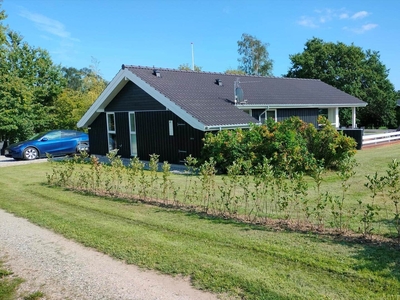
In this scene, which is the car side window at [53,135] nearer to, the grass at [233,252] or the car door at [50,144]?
the car door at [50,144]

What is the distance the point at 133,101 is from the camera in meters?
16.1

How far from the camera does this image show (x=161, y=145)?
588 inches

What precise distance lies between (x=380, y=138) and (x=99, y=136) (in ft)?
52.6

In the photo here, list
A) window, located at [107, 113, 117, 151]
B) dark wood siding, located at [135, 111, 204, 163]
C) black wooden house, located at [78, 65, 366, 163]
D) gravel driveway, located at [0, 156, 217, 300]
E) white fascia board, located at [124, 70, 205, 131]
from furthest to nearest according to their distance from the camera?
window, located at [107, 113, 117, 151] → black wooden house, located at [78, 65, 366, 163] → dark wood siding, located at [135, 111, 204, 163] → white fascia board, located at [124, 70, 205, 131] → gravel driveway, located at [0, 156, 217, 300]

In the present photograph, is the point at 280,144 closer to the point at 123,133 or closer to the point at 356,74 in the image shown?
the point at 123,133

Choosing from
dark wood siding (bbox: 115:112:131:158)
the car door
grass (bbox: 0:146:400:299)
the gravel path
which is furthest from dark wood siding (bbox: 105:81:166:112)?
the gravel path

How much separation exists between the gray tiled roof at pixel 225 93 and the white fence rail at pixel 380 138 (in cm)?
375

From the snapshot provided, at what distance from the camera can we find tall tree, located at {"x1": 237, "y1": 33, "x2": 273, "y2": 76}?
50625 mm

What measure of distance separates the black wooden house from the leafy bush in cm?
103

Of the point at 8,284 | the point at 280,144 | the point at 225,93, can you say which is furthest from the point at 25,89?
the point at 8,284

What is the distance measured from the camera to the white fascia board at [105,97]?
52.8ft

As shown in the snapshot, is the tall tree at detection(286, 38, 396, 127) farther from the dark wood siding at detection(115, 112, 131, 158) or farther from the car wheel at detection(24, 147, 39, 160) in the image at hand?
the car wheel at detection(24, 147, 39, 160)

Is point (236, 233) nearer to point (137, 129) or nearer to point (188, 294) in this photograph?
point (188, 294)

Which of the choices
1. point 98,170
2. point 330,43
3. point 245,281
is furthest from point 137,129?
point 330,43
